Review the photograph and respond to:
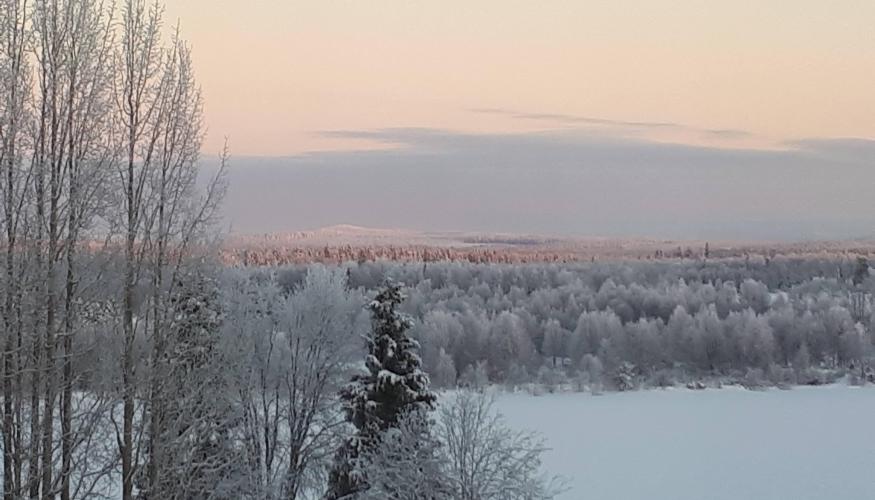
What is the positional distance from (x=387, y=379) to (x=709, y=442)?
2484 centimetres

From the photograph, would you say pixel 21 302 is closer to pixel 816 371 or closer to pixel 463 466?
pixel 463 466

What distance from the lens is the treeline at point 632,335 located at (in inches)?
2271

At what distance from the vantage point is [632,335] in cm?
6184

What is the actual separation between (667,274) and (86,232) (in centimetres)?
8604

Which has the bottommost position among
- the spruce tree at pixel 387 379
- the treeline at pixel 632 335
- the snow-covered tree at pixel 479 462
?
the treeline at pixel 632 335

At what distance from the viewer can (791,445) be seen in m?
35.8

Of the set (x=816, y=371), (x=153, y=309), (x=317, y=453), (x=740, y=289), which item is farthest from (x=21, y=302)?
(x=740, y=289)

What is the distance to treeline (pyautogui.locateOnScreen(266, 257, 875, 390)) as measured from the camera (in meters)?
57.7

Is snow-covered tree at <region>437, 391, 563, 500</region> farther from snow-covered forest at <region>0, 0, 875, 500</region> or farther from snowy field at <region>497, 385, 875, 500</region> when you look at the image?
snowy field at <region>497, 385, 875, 500</region>

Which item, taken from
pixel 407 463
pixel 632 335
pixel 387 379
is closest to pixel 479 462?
pixel 407 463

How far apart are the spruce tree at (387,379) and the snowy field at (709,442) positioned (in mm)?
13093

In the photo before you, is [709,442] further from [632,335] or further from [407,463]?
[632,335]

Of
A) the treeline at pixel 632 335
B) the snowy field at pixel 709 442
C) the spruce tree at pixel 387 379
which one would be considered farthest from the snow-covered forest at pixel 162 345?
the treeline at pixel 632 335

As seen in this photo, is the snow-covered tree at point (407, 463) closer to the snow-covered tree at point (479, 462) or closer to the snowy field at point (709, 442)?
the snow-covered tree at point (479, 462)
